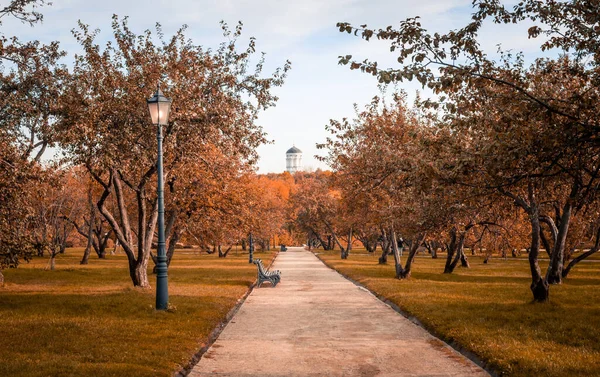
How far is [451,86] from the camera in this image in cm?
786

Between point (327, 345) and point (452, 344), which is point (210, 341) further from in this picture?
point (452, 344)

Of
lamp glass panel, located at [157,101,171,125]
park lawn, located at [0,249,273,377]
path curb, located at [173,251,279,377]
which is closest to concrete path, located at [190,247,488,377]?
path curb, located at [173,251,279,377]

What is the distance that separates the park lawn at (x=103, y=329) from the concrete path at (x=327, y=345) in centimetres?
66

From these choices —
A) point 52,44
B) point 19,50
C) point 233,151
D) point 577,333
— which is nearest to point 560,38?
point 577,333

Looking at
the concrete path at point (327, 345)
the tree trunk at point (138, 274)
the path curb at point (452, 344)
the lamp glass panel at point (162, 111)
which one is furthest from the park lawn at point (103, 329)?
the lamp glass panel at point (162, 111)

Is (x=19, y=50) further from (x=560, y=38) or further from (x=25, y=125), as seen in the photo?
(x=560, y=38)

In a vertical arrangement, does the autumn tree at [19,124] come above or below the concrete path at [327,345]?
above

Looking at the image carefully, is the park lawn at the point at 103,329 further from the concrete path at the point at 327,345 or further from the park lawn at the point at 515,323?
the park lawn at the point at 515,323

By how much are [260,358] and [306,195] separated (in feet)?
196

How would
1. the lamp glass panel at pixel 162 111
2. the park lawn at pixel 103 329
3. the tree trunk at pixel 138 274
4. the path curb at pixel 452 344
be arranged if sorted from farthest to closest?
1. the tree trunk at pixel 138 274
2. the lamp glass panel at pixel 162 111
3. the path curb at pixel 452 344
4. the park lawn at pixel 103 329

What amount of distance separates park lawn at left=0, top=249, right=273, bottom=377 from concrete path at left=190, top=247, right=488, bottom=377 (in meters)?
0.66

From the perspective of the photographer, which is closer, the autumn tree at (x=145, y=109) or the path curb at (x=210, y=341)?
the path curb at (x=210, y=341)

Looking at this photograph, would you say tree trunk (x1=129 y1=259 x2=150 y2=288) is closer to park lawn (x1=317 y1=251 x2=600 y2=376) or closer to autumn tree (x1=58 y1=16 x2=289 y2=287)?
autumn tree (x1=58 y1=16 x2=289 y2=287)

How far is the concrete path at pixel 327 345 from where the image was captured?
8680 millimetres
